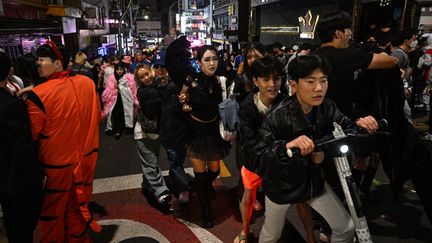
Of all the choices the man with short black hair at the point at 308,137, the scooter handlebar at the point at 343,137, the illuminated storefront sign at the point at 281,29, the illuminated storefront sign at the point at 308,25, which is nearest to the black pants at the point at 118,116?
the man with short black hair at the point at 308,137

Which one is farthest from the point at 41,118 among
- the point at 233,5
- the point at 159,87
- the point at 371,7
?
the point at 233,5

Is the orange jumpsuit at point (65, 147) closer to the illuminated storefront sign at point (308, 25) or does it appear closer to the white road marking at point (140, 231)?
the white road marking at point (140, 231)

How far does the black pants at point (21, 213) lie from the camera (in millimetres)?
2832

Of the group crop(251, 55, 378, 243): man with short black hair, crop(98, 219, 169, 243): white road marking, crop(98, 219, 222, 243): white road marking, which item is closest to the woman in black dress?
crop(98, 219, 222, 243): white road marking

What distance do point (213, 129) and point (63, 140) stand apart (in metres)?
1.73

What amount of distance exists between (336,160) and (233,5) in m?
35.7

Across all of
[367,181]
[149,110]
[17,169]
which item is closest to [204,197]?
[149,110]

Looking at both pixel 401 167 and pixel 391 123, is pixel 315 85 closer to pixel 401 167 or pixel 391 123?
pixel 391 123

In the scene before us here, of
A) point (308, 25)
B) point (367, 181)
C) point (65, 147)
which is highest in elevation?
point (308, 25)

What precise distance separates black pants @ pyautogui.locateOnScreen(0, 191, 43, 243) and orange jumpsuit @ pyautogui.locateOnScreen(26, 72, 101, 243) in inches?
7.1

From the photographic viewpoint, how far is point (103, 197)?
4871mm

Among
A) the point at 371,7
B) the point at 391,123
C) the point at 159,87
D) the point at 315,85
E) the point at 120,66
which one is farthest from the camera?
the point at 371,7

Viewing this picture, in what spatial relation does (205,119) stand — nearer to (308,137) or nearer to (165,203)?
(165,203)

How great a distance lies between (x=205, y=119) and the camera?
13.2ft
